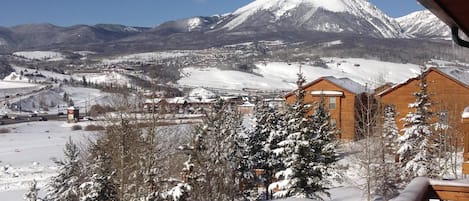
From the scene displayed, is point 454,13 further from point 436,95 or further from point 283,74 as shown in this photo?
point 283,74

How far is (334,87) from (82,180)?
82.4 ft

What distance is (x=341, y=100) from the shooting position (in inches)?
1571

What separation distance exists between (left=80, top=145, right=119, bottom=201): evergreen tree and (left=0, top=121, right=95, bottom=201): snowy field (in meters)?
13.0

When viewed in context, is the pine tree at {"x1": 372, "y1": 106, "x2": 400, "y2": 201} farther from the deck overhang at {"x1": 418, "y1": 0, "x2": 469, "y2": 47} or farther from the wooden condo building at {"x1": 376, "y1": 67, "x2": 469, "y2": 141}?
the deck overhang at {"x1": 418, "y1": 0, "x2": 469, "y2": 47}

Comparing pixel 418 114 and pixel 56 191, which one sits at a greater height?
pixel 418 114

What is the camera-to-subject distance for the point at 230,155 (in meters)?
23.2

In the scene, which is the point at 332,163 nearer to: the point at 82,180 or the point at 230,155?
the point at 230,155

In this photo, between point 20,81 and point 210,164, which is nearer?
point 210,164

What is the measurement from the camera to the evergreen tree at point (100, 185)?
16.2 m

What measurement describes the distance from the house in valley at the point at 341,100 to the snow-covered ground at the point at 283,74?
11868cm

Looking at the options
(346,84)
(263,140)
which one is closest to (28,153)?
(346,84)

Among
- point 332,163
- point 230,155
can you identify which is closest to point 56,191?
point 230,155

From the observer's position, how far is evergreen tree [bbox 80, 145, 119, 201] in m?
16.2

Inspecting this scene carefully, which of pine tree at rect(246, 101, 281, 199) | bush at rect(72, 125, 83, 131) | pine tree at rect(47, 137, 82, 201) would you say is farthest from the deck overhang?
bush at rect(72, 125, 83, 131)
